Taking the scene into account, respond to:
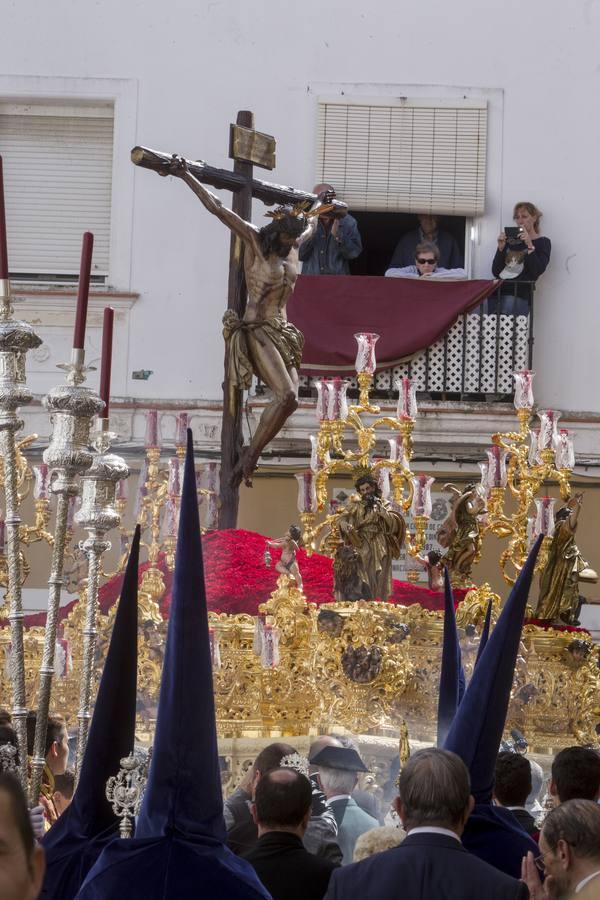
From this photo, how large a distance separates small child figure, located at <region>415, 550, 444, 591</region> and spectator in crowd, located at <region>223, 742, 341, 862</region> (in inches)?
136

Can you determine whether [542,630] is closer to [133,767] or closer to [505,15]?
[133,767]

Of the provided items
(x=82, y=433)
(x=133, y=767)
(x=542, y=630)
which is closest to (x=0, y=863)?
(x=133, y=767)

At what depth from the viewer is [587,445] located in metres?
12.8

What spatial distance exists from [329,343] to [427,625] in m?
5.54

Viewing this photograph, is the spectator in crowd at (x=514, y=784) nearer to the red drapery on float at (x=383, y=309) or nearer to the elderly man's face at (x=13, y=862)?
the elderly man's face at (x=13, y=862)

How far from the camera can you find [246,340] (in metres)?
8.69

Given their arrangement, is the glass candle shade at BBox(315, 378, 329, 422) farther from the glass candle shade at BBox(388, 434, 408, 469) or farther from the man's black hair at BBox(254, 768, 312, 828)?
the man's black hair at BBox(254, 768, 312, 828)

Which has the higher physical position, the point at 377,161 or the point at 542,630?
the point at 377,161

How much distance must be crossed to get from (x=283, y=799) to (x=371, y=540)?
4056mm

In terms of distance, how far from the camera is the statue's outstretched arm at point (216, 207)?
27.0ft

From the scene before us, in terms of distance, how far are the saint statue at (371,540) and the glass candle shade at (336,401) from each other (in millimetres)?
520

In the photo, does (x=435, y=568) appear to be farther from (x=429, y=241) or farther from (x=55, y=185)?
(x=55, y=185)

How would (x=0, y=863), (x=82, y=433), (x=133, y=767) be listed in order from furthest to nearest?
(x=82, y=433) < (x=133, y=767) < (x=0, y=863)

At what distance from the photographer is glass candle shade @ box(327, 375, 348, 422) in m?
8.12
